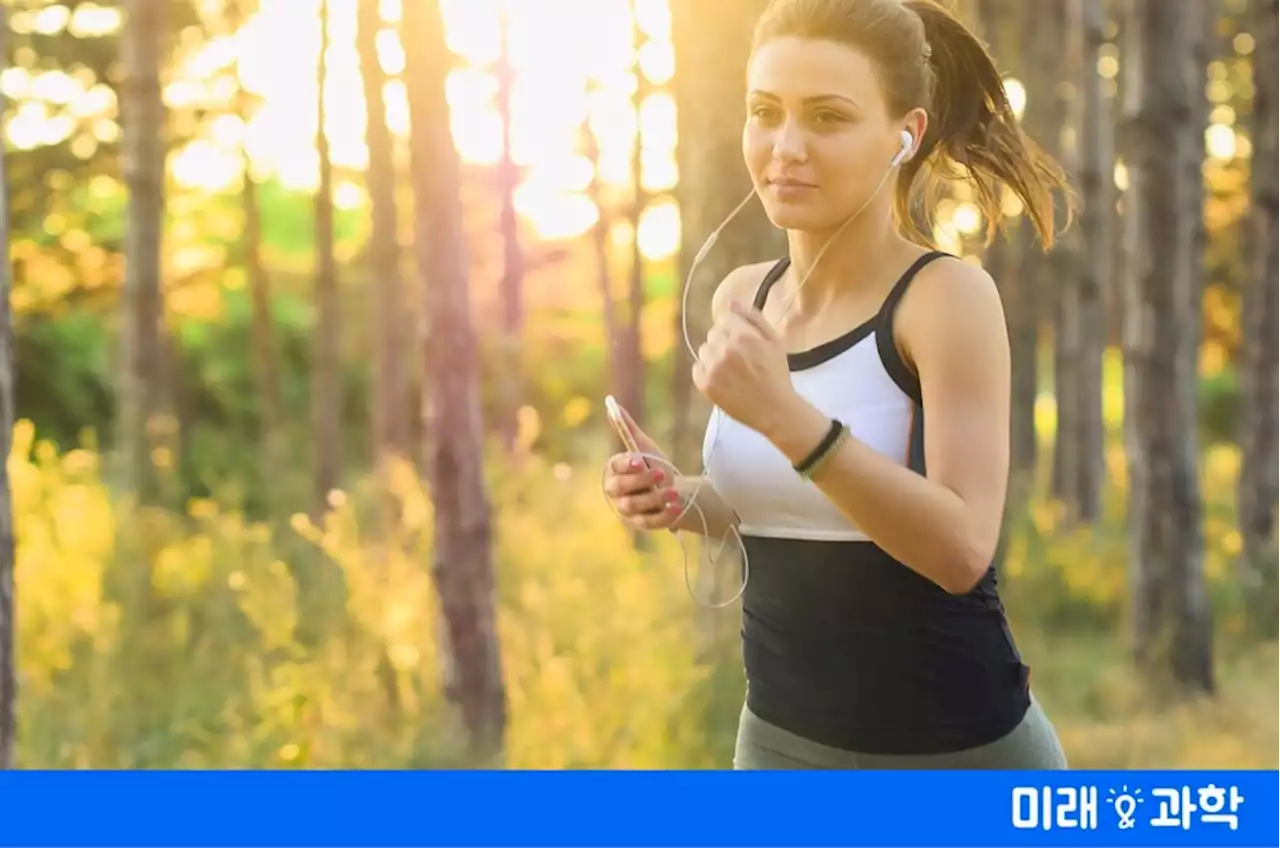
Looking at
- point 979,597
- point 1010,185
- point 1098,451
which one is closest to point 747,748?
point 979,597

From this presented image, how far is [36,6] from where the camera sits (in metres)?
17.4

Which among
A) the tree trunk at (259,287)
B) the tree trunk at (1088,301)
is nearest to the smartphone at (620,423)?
the tree trunk at (1088,301)

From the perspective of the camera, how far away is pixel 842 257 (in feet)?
7.72

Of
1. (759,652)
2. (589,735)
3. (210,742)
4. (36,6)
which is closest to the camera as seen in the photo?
(759,652)

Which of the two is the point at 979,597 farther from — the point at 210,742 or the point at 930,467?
the point at 210,742

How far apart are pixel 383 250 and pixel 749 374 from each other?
10826 mm

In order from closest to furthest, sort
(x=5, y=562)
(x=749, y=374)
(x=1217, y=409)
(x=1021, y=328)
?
(x=749, y=374) < (x=5, y=562) < (x=1021, y=328) < (x=1217, y=409)

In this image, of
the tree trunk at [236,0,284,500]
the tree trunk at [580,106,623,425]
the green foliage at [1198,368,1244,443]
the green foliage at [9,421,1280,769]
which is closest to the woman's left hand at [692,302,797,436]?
the green foliage at [9,421,1280,769]

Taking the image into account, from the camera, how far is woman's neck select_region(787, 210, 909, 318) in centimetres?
231

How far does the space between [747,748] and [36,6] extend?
17319 mm

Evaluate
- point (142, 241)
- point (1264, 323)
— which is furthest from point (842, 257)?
point (1264, 323)

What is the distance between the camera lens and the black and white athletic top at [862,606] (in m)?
2.17

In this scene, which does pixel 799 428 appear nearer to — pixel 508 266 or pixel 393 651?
pixel 393 651

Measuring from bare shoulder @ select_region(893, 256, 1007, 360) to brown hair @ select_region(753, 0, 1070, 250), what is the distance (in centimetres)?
30
